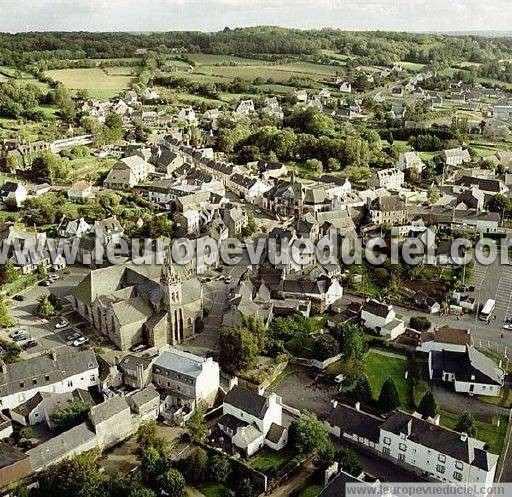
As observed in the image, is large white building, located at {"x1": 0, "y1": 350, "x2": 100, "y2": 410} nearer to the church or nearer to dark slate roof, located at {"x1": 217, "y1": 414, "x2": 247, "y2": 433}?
the church

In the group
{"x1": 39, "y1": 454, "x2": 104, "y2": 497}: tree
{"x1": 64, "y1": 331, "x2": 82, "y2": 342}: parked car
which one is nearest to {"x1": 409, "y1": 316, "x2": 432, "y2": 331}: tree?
{"x1": 64, "y1": 331, "x2": 82, "y2": 342}: parked car

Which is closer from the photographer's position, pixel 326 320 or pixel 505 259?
pixel 326 320

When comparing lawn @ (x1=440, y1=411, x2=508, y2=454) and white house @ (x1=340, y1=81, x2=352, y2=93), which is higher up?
white house @ (x1=340, y1=81, x2=352, y2=93)

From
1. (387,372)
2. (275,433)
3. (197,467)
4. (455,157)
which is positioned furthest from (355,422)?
(455,157)

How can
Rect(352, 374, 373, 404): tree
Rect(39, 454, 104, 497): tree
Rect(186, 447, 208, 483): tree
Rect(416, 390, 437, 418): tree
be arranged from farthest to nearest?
1. Rect(352, 374, 373, 404): tree
2. Rect(416, 390, 437, 418): tree
3. Rect(186, 447, 208, 483): tree
4. Rect(39, 454, 104, 497): tree

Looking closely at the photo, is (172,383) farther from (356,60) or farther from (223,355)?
(356,60)

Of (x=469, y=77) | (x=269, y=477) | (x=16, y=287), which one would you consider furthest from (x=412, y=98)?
(x=269, y=477)

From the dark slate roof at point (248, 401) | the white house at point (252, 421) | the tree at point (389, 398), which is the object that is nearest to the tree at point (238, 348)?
the dark slate roof at point (248, 401)

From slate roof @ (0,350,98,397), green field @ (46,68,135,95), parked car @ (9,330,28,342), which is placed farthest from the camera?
green field @ (46,68,135,95)

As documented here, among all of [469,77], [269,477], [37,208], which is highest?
[469,77]
